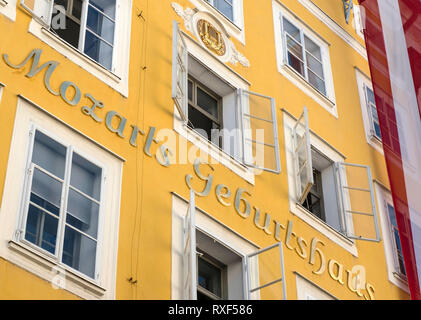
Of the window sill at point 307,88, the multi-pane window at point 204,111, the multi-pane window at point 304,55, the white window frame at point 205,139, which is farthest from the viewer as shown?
the multi-pane window at point 304,55

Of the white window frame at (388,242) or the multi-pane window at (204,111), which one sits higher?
the multi-pane window at (204,111)

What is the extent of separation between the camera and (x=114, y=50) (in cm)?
1159

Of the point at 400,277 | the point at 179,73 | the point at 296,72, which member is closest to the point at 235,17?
the point at 296,72

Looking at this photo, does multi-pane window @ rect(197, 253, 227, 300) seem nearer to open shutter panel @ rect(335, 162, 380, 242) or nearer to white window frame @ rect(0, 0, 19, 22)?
open shutter panel @ rect(335, 162, 380, 242)

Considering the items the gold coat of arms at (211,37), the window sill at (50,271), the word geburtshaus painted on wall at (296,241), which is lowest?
the window sill at (50,271)

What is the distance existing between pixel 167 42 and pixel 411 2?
10.8 ft

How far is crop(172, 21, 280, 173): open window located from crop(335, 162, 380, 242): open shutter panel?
1.65 m

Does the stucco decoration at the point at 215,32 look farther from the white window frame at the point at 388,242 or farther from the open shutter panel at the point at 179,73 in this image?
the white window frame at the point at 388,242

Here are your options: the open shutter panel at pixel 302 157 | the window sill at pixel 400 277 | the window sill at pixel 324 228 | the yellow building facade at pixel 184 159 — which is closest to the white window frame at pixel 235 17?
the yellow building facade at pixel 184 159

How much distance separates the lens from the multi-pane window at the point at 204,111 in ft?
41.5

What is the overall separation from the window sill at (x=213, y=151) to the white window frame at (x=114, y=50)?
2.67 ft

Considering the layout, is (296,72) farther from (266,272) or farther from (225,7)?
(266,272)

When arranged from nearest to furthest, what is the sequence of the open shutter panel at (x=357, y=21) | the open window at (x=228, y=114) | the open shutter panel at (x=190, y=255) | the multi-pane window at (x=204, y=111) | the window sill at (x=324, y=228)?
the open shutter panel at (x=190, y=255)
the open window at (x=228, y=114)
the multi-pane window at (x=204, y=111)
the window sill at (x=324, y=228)
the open shutter panel at (x=357, y=21)
